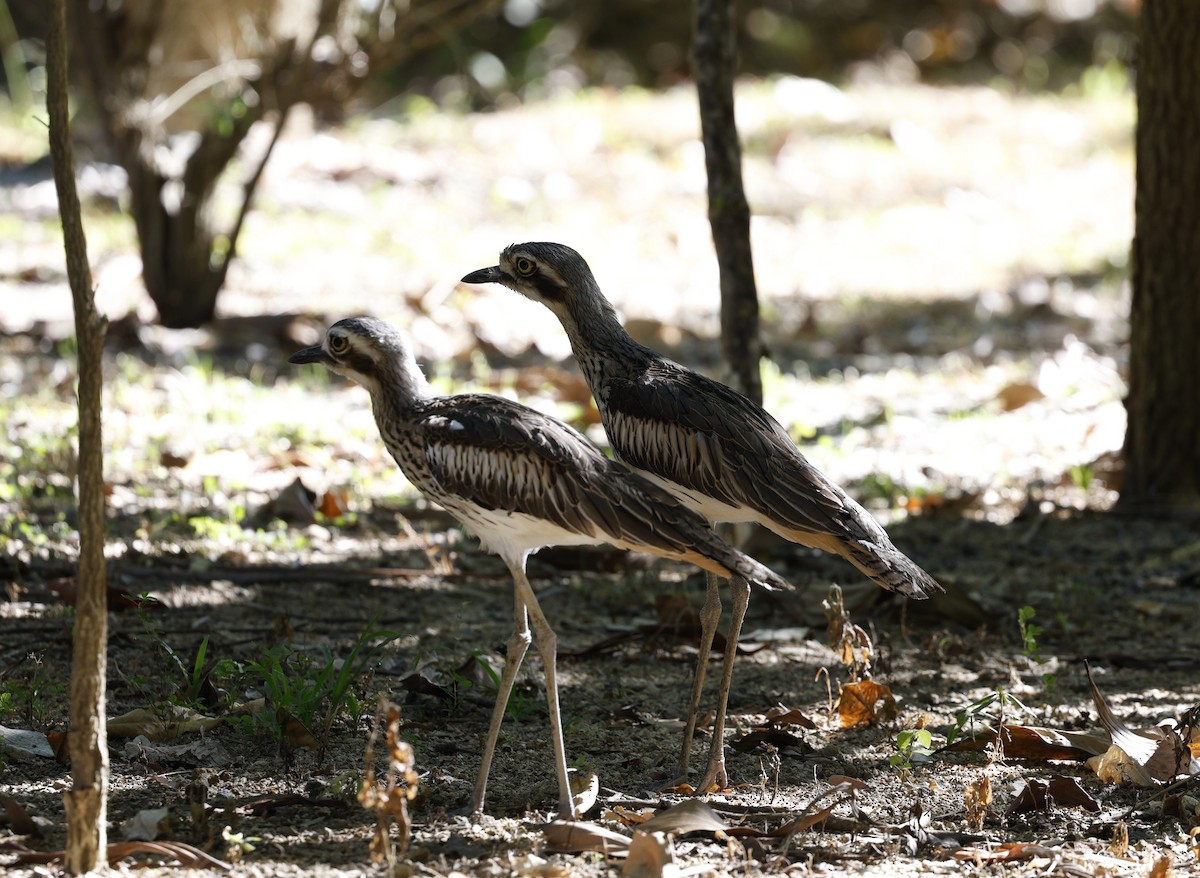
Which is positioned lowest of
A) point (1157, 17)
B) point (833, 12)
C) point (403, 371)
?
point (403, 371)

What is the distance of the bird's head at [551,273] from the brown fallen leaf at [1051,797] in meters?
1.85

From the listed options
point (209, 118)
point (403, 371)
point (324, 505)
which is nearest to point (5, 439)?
point (324, 505)

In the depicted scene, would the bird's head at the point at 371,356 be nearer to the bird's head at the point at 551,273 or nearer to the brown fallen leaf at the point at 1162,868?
the bird's head at the point at 551,273

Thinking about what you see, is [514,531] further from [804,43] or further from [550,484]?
[804,43]

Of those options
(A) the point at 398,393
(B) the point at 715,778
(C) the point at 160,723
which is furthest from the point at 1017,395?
(C) the point at 160,723

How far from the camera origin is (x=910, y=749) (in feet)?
13.8

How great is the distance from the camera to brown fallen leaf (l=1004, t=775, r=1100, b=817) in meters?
3.88

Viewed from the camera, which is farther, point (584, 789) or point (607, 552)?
point (607, 552)

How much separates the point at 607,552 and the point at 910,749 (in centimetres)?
196

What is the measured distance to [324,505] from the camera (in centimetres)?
619

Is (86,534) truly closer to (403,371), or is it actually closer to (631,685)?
(403,371)

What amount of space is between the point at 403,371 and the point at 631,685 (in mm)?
1288

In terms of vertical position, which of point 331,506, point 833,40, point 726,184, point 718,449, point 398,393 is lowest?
point 331,506

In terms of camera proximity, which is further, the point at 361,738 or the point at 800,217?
the point at 800,217
